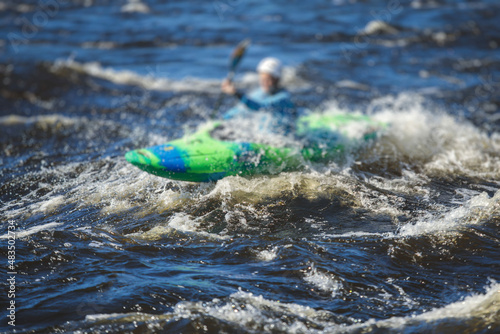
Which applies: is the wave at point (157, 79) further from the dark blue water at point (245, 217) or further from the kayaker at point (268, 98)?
the kayaker at point (268, 98)

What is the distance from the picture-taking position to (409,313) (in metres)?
3.43

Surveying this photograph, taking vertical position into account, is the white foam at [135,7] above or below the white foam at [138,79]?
above

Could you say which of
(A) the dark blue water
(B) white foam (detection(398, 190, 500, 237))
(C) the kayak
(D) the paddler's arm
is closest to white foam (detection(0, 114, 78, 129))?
(A) the dark blue water

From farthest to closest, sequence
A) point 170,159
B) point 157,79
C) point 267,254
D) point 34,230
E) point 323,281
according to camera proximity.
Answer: point 157,79 < point 170,159 < point 34,230 < point 267,254 < point 323,281

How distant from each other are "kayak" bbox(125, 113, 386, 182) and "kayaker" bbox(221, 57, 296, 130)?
Result: 0.26 meters

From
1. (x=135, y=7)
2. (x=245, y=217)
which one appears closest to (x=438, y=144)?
(x=245, y=217)

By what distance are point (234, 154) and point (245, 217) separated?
974mm

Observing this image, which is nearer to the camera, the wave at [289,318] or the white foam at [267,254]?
the wave at [289,318]

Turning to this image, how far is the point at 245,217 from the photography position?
4773 mm

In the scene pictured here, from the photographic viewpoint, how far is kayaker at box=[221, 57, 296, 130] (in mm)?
6281

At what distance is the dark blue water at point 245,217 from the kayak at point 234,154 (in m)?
0.22

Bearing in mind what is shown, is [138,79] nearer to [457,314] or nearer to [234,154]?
[234,154]

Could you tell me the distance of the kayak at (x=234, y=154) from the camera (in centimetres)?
514

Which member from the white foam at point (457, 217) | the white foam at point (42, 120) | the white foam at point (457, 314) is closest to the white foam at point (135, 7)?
the white foam at point (42, 120)
